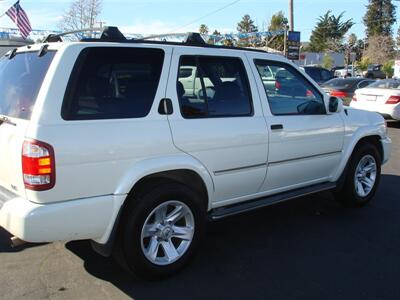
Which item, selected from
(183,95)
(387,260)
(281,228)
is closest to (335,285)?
(387,260)

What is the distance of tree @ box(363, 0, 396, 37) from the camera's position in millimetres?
92688

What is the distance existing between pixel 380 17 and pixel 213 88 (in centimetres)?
9997

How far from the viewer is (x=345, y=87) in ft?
53.9

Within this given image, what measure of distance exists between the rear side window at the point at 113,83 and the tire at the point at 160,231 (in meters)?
0.66

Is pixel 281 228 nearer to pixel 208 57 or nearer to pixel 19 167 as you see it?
pixel 208 57

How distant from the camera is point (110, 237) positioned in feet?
11.2

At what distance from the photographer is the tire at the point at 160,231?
11.5ft

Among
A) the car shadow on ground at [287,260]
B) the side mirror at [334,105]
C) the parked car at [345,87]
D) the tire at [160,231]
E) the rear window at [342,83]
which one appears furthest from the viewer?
the rear window at [342,83]

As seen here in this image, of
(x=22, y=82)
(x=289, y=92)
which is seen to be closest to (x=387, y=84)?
(x=289, y=92)

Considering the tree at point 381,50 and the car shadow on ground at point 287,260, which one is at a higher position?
the tree at point 381,50

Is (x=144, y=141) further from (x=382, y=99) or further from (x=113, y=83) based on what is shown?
(x=382, y=99)

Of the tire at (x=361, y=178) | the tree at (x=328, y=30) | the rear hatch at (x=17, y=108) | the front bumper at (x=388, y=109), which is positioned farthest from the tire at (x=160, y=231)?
the tree at (x=328, y=30)

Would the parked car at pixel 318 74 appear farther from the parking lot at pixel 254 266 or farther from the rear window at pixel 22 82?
the rear window at pixel 22 82

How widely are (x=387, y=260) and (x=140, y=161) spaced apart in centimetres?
242
